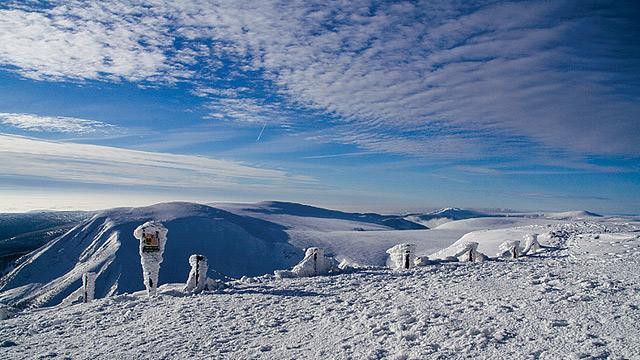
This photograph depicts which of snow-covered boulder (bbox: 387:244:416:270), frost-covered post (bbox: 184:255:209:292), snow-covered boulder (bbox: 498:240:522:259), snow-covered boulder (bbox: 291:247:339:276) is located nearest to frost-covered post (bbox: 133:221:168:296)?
frost-covered post (bbox: 184:255:209:292)

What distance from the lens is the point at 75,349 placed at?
8.89 meters

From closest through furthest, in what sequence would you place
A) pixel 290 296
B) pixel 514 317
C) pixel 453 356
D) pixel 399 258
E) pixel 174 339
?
pixel 453 356 → pixel 514 317 → pixel 174 339 → pixel 290 296 → pixel 399 258

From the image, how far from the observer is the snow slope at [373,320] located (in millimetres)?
7223

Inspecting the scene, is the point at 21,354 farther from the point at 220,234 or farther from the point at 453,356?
the point at 220,234

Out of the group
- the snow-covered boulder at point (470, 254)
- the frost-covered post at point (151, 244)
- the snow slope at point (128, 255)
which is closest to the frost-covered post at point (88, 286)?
the frost-covered post at point (151, 244)

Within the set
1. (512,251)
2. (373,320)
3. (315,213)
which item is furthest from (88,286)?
(315,213)

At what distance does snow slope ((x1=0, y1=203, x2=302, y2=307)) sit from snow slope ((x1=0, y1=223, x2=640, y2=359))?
140ft

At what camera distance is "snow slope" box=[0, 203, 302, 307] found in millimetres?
60688

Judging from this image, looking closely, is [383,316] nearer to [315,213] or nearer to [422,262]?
[422,262]

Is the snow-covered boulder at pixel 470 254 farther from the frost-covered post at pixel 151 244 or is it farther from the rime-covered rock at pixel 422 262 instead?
the frost-covered post at pixel 151 244

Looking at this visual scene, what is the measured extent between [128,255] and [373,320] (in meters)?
66.8

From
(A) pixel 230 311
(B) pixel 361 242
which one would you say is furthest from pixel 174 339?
(B) pixel 361 242

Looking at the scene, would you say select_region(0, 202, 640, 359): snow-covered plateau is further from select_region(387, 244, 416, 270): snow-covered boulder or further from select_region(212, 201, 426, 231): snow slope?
select_region(212, 201, 426, 231): snow slope

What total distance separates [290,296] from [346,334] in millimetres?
3831
